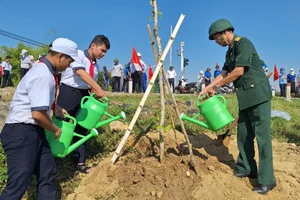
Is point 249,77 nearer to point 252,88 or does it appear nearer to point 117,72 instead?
point 252,88

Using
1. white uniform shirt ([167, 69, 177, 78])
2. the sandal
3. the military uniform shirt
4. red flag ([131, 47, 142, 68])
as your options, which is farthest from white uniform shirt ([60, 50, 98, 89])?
white uniform shirt ([167, 69, 177, 78])

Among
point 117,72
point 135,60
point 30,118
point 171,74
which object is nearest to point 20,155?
point 30,118

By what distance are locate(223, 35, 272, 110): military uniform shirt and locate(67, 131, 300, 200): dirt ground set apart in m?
0.85

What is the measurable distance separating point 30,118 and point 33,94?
0.24 m

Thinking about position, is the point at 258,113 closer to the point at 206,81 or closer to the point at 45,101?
the point at 45,101

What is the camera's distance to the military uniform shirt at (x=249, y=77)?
315 centimetres

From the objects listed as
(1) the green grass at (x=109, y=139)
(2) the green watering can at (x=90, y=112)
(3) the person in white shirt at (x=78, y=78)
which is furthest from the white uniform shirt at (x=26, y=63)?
(2) the green watering can at (x=90, y=112)

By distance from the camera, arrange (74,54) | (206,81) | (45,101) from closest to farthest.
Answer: (45,101) → (74,54) → (206,81)

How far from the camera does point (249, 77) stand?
3.21 meters

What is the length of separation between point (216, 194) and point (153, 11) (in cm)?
210

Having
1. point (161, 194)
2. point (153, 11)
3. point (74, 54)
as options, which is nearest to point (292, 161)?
point (161, 194)

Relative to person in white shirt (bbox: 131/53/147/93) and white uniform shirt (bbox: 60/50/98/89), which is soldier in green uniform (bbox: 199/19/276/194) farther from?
person in white shirt (bbox: 131/53/147/93)

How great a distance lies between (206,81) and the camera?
51.5 feet

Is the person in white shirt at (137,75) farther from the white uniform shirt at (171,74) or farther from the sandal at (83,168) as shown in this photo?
the sandal at (83,168)
